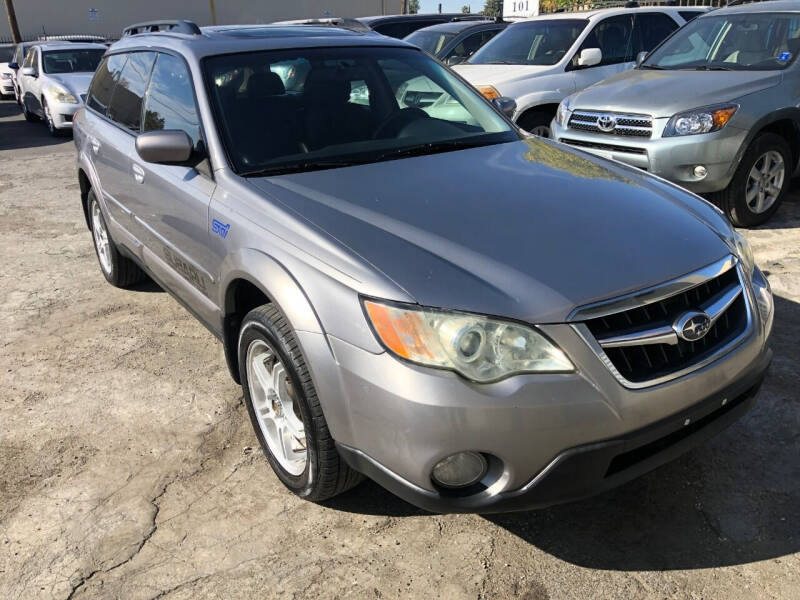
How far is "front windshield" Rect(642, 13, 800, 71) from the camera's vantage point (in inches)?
239

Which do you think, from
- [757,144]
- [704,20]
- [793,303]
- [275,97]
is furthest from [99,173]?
[704,20]

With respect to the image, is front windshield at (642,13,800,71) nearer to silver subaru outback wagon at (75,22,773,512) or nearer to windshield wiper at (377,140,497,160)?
silver subaru outback wagon at (75,22,773,512)

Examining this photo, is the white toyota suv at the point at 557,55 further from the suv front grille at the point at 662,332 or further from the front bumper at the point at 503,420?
the front bumper at the point at 503,420

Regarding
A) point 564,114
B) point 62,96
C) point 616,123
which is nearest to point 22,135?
point 62,96

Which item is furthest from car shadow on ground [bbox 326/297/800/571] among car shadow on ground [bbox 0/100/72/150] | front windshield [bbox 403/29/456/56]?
car shadow on ground [bbox 0/100/72/150]

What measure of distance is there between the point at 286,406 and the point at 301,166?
102cm

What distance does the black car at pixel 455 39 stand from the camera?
414 inches

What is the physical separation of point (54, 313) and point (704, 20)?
20.7 feet

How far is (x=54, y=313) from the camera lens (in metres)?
4.86

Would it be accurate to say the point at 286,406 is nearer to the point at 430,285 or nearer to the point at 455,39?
the point at 430,285

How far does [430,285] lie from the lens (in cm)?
221

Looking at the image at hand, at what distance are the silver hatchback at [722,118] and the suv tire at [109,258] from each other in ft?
12.3

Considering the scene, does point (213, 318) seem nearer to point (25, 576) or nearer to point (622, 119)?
point (25, 576)

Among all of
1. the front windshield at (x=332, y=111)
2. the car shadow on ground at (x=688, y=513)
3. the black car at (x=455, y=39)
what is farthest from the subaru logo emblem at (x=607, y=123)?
the black car at (x=455, y=39)
